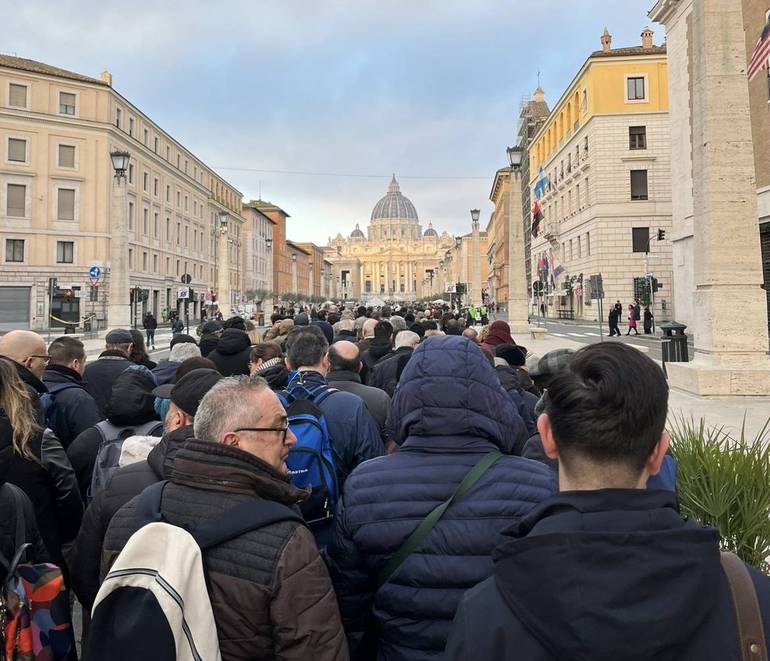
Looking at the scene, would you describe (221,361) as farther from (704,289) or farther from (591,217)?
(591,217)

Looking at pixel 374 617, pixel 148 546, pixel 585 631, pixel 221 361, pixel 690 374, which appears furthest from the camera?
pixel 690 374

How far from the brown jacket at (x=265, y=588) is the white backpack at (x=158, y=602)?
72 mm

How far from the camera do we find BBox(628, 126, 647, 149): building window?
41.8 metres

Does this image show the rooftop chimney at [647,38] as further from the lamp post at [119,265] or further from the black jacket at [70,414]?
the black jacket at [70,414]

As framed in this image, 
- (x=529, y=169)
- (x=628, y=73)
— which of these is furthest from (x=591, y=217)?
(x=529, y=169)

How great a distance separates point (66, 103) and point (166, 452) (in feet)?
→ 169

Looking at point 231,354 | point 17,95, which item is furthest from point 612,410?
point 17,95

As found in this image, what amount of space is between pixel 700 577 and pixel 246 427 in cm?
157

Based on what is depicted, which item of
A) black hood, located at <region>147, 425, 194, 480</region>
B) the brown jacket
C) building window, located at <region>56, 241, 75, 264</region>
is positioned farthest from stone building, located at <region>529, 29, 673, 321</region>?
the brown jacket

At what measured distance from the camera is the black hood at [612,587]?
1.15 m

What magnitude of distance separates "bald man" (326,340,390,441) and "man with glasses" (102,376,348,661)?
109 inches

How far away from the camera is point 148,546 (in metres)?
1.62

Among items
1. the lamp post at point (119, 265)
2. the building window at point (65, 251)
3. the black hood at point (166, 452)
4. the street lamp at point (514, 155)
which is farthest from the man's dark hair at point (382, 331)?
the building window at point (65, 251)

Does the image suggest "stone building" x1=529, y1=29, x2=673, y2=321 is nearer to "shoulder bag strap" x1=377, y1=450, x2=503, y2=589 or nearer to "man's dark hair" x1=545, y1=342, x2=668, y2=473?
"shoulder bag strap" x1=377, y1=450, x2=503, y2=589
